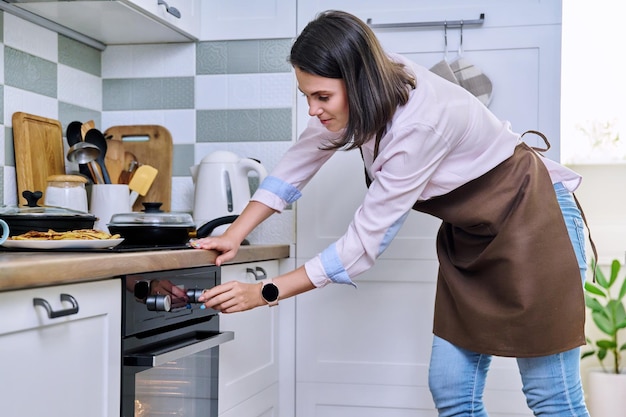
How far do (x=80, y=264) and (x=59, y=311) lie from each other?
8 centimetres

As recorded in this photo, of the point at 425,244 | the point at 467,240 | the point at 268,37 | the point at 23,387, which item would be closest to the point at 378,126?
the point at 467,240

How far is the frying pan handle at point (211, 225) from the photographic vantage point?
2.14m

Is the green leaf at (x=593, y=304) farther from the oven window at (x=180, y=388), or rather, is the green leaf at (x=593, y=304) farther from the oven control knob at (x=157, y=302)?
the oven control knob at (x=157, y=302)

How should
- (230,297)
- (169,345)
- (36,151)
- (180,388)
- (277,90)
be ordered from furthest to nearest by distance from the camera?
1. (277,90)
2. (36,151)
3. (180,388)
4. (169,345)
5. (230,297)

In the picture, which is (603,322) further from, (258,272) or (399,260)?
(258,272)

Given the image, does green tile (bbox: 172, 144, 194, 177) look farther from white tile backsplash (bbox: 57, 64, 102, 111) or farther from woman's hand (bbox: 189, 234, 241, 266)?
woman's hand (bbox: 189, 234, 241, 266)

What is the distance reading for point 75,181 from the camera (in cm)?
203

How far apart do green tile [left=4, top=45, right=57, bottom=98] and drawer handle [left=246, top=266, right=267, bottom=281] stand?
2.44ft

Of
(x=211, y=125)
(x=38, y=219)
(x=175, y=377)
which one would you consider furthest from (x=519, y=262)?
(x=211, y=125)

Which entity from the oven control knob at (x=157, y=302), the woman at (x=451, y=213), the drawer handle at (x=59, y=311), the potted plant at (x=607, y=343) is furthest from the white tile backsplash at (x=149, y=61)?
the potted plant at (x=607, y=343)

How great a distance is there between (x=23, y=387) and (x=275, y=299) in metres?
0.49

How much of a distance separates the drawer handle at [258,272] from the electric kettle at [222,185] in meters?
0.22

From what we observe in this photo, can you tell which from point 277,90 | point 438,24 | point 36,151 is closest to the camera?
point 36,151

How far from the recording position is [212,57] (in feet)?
8.32
